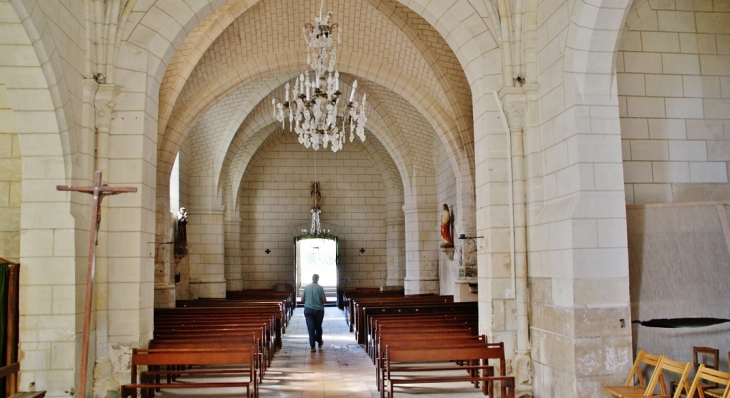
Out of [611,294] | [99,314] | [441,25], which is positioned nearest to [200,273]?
[99,314]

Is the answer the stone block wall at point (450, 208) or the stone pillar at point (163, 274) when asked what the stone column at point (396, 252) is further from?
the stone pillar at point (163, 274)

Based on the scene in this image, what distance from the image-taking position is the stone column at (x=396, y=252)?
67.5 feet

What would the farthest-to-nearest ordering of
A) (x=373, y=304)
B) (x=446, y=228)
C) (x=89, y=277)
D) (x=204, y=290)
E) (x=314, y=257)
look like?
(x=314, y=257) < (x=204, y=290) < (x=446, y=228) < (x=373, y=304) < (x=89, y=277)

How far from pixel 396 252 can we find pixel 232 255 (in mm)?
5209

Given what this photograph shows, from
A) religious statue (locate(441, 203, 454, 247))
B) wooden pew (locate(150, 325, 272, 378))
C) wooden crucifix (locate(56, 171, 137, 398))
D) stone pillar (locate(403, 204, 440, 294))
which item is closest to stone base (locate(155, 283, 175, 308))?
→ wooden pew (locate(150, 325, 272, 378))

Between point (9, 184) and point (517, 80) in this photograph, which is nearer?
point (9, 184)

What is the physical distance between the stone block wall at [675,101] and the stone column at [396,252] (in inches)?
556

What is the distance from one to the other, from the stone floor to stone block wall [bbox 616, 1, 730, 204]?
3.09 meters

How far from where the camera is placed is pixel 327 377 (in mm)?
8242

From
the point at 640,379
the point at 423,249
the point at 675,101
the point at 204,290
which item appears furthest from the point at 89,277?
the point at 423,249

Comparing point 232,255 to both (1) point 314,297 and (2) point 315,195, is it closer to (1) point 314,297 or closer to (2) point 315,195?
(2) point 315,195

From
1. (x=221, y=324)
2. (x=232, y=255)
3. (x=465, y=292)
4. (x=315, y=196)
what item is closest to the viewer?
(x=221, y=324)

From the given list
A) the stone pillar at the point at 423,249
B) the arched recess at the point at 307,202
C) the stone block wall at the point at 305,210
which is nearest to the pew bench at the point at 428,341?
the stone pillar at the point at 423,249

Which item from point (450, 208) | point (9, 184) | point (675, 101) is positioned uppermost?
point (675, 101)
